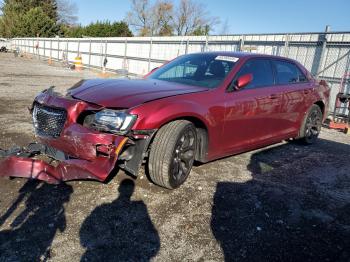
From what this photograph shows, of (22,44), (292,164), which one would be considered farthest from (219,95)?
(22,44)

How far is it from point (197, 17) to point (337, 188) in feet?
180

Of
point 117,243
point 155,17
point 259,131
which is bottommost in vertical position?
point 117,243

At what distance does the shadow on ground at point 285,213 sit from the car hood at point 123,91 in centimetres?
134

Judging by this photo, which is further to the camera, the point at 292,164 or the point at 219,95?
the point at 292,164

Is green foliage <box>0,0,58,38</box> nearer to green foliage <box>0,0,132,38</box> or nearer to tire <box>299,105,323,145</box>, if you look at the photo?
green foliage <box>0,0,132,38</box>

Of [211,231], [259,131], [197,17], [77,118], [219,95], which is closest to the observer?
[211,231]

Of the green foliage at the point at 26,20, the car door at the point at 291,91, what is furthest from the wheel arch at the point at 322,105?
the green foliage at the point at 26,20

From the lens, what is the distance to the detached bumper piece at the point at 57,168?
3424 mm

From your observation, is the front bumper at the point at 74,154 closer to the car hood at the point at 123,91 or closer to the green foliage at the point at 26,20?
the car hood at the point at 123,91

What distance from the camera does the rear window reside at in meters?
5.57

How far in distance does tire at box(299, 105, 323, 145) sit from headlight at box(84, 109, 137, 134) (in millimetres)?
4043

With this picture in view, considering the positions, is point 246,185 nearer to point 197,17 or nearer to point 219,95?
point 219,95

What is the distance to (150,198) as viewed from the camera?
3.76 metres

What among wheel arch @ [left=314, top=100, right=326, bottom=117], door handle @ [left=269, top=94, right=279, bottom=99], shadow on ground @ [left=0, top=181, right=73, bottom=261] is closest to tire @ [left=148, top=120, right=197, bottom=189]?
shadow on ground @ [left=0, top=181, right=73, bottom=261]
